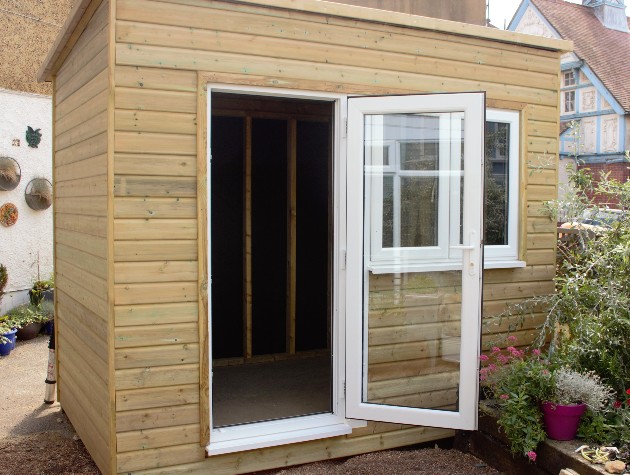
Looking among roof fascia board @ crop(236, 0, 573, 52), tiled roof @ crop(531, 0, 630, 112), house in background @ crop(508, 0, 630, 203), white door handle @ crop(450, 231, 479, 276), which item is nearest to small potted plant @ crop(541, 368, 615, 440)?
white door handle @ crop(450, 231, 479, 276)

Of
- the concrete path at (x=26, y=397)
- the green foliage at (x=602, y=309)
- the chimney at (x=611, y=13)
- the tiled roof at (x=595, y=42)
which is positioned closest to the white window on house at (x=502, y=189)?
the green foliage at (x=602, y=309)

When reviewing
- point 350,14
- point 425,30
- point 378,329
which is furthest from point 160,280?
point 425,30

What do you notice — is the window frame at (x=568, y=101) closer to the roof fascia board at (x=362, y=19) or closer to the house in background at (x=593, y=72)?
the house in background at (x=593, y=72)

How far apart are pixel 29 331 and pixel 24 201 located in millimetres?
1713

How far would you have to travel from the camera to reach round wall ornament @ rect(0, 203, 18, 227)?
330 inches

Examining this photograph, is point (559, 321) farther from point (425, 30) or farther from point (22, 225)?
point (22, 225)

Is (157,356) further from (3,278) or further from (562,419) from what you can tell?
(3,278)

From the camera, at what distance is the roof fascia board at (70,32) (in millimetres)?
3818

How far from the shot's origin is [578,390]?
12.1ft

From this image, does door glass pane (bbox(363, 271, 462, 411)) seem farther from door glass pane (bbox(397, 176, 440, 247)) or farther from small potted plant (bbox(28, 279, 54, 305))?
small potted plant (bbox(28, 279, 54, 305))

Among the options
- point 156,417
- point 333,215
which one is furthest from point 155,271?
point 333,215

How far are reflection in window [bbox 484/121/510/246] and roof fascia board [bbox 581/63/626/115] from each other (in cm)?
1374

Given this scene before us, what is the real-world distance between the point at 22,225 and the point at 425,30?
639cm

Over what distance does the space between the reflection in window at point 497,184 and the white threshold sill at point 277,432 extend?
160cm
